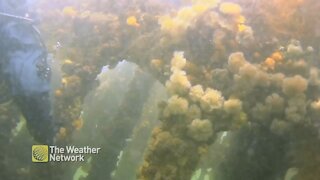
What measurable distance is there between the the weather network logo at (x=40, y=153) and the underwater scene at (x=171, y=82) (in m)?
0.01

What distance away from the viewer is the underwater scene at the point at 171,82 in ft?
11.6

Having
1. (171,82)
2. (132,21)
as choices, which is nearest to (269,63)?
(171,82)

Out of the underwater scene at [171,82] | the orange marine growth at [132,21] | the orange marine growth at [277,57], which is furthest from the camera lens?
the orange marine growth at [132,21]

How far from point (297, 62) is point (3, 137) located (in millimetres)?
3194

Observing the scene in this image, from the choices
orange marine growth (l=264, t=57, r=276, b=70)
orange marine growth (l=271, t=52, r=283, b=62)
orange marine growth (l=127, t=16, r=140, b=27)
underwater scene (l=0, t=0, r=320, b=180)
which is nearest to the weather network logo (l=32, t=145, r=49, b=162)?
underwater scene (l=0, t=0, r=320, b=180)

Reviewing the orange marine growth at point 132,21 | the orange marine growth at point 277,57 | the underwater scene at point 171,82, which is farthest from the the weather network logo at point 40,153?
the orange marine growth at point 277,57

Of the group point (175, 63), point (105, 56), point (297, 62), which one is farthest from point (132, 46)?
point (297, 62)

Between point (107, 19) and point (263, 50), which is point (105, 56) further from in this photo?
point (263, 50)

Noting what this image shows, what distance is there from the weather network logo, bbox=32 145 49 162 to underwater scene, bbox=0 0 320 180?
0.04 feet

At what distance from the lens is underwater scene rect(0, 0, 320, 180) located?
11.6ft

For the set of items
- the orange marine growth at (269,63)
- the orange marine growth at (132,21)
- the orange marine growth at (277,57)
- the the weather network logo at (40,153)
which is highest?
the orange marine growth at (132,21)

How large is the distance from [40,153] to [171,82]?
1512 millimetres

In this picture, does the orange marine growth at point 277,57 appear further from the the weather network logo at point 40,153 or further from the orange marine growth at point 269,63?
the the weather network logo at point 40,153

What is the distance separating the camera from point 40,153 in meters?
3.70
